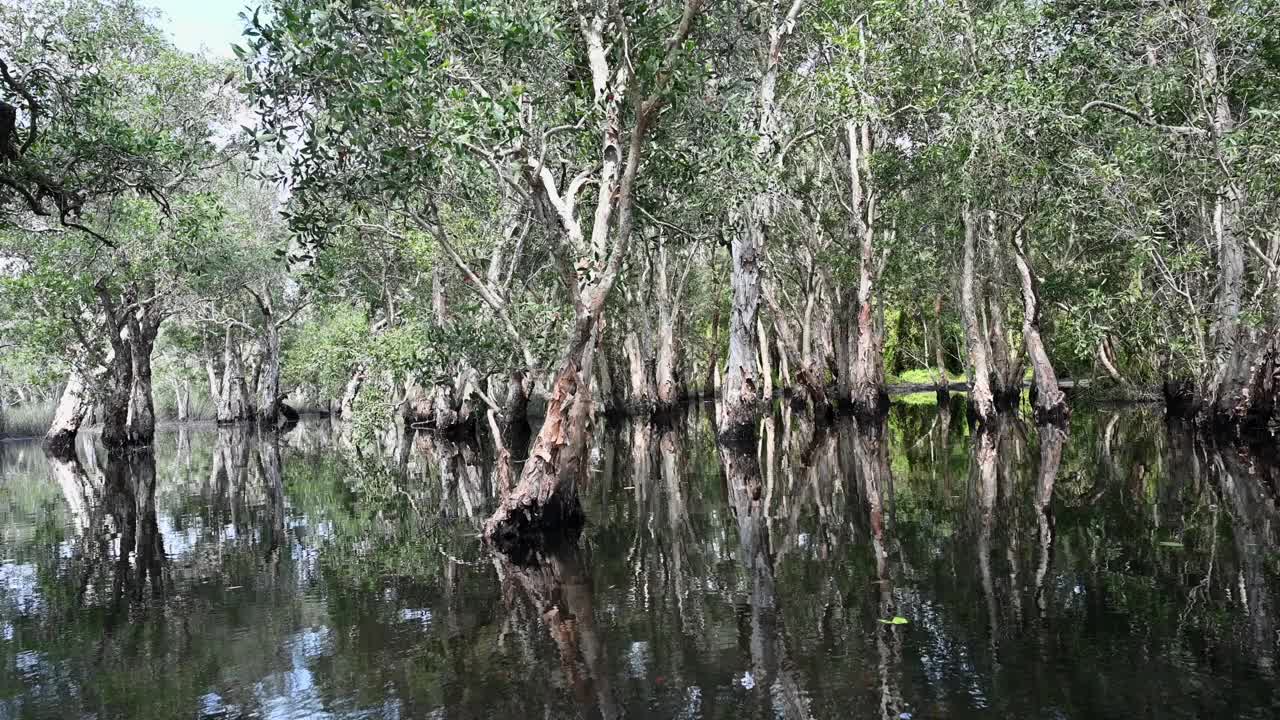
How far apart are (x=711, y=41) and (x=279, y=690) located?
1083cm

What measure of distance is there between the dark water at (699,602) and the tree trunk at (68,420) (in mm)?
21949

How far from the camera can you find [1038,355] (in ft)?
83.9

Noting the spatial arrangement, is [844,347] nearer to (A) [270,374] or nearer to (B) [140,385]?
(B) [140,385]

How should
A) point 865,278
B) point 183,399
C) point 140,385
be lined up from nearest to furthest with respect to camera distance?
point 865,278, point 140,385, point 183,399

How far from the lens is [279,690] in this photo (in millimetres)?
6379

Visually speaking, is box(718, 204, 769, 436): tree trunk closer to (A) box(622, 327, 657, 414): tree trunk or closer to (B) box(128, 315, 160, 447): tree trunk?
(A) box(622, 327, 657, 414): tree trunk

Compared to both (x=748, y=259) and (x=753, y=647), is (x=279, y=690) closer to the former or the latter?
Answer: (x=753, y=647)

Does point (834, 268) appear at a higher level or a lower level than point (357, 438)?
higher

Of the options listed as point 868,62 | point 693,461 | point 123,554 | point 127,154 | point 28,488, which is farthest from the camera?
point 868,62

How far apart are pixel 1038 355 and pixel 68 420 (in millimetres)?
35599

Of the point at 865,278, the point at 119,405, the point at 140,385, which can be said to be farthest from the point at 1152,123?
the point at 140,385

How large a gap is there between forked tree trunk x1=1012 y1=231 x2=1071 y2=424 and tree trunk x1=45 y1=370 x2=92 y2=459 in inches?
1316

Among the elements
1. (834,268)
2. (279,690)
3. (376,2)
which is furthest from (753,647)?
(834,268)

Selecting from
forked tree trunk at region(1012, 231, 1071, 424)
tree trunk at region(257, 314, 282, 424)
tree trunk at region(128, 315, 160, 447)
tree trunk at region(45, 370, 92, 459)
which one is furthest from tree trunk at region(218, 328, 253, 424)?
forked tree trunk at region(1012, 231, 1071, 424)
